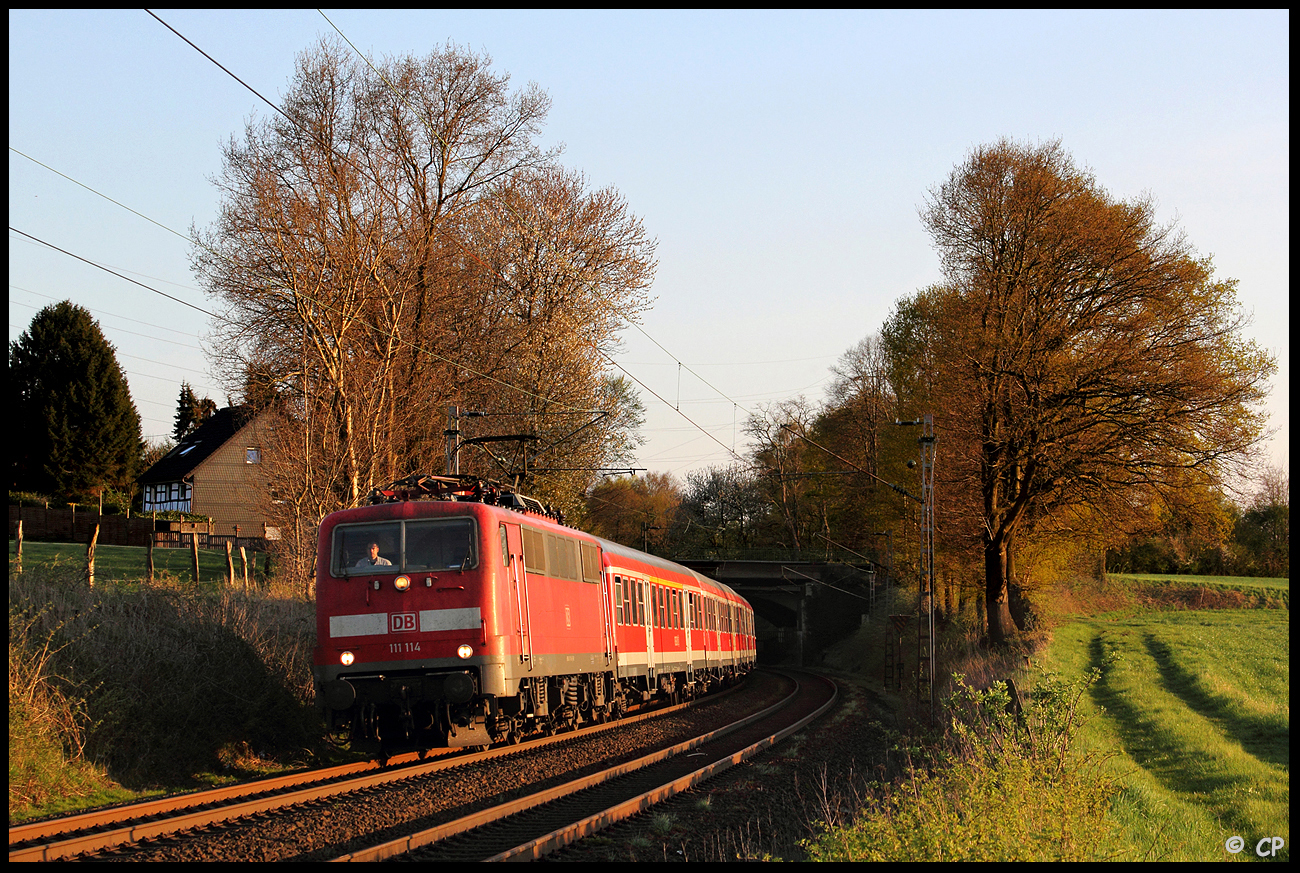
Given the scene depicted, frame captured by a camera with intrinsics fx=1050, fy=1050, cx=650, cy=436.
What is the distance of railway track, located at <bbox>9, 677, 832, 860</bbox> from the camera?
7.80 m

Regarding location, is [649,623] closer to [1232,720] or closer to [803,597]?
[1232,720]

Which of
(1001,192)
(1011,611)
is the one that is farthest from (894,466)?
(1001,192)

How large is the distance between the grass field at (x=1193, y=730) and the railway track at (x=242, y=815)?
239 inches

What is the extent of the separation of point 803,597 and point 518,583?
44878 millimetres

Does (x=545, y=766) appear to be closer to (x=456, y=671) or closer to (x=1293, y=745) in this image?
(x=456, y=671)

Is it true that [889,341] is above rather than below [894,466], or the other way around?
above

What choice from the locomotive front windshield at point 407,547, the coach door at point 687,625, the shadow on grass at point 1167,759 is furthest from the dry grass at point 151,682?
the coach door at point 687,625

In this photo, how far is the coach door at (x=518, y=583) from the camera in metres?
13.1

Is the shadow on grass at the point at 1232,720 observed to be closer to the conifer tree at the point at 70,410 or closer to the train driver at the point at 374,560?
the train driver at the point at 374,560

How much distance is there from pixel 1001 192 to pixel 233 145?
809 inches

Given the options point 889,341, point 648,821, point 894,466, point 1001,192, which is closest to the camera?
point 648,821

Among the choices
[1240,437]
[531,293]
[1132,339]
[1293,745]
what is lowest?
[1293,745]

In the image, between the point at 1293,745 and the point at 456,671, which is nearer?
the point at 1293,745

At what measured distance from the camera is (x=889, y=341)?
46.3m
